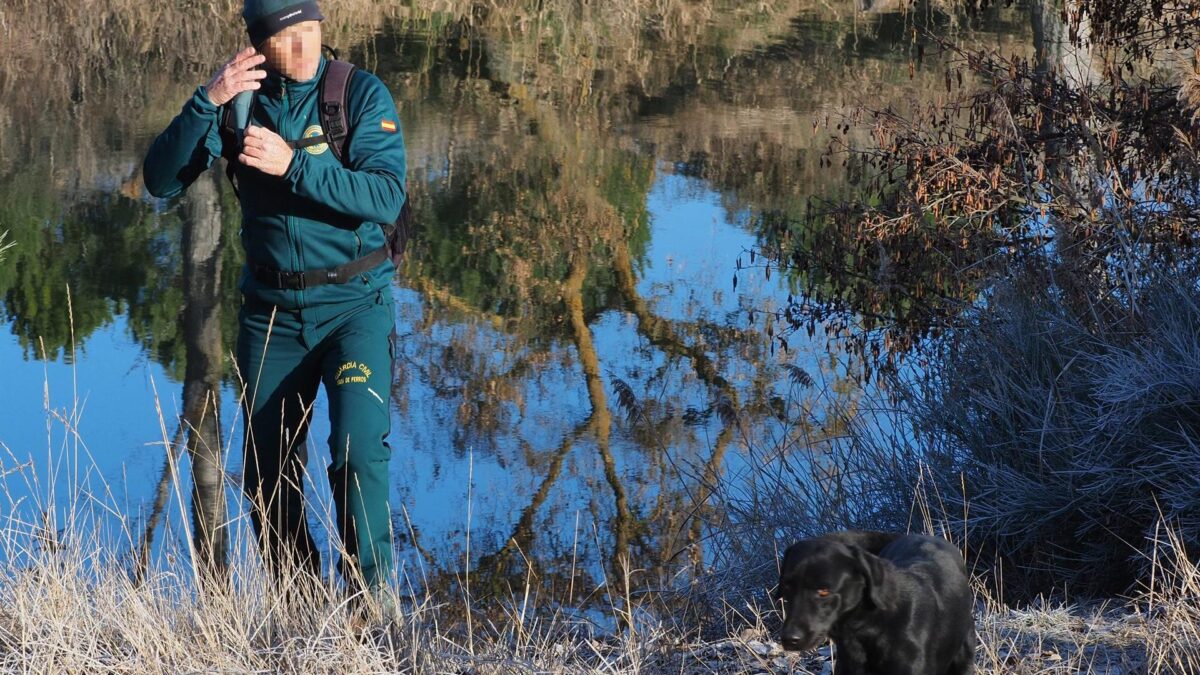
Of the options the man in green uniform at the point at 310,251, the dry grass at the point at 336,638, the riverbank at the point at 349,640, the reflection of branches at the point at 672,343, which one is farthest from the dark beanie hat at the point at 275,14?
the reflection of branches at the point at 672,343

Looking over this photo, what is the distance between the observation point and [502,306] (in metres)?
10.2

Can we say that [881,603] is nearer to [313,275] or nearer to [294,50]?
[313,275]

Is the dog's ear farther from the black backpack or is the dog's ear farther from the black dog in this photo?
the black backpack

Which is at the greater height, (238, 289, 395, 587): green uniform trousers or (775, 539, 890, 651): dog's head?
(775, 539, 890, 651): dog's head

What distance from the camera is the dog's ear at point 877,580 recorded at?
2865 millimetres

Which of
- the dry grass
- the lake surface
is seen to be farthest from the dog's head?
the lake surface

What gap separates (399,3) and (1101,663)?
20.7 m

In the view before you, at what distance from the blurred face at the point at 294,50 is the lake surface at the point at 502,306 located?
1193 mm

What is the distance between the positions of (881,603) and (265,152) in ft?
7.23

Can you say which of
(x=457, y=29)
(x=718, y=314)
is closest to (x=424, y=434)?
(x=718, y=314)

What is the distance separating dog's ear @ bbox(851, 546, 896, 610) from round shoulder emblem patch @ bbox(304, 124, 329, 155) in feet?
7.35

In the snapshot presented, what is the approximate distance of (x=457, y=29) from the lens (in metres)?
22.2

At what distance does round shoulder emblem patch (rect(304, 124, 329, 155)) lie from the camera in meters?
4.37

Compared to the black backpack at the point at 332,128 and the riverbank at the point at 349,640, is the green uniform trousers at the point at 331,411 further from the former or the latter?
the riverbank at the point at 349,640
